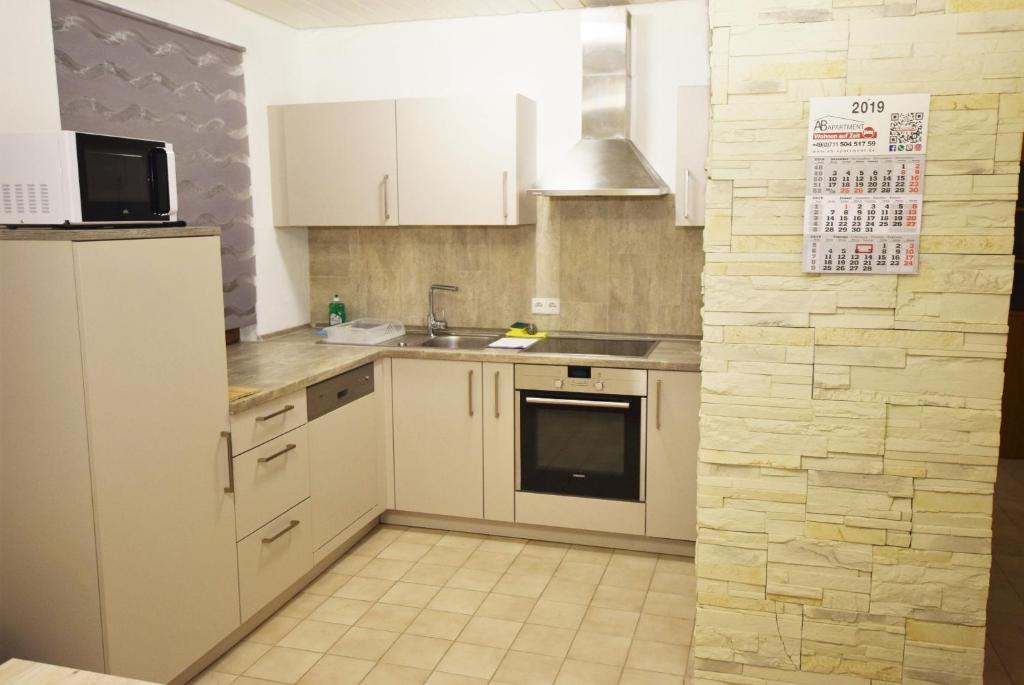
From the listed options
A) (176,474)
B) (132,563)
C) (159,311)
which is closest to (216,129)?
(159,311)

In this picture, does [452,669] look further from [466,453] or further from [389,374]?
[389,374]

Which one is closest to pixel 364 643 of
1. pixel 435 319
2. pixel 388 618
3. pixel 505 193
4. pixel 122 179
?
pixel 388 618

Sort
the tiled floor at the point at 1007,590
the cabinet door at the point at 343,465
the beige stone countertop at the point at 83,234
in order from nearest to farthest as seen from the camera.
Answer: the beige stone countertop at the point at 83,234, the tiled floor at the point at 1007,590, the cabinet door at the point at 343,465

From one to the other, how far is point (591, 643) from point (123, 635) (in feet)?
5.04

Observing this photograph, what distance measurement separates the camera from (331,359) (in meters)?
3.64

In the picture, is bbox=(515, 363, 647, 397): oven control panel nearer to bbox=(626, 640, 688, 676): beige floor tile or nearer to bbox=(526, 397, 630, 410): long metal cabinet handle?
bbox=(526, 397, 630, 410): long metal cabinet handle

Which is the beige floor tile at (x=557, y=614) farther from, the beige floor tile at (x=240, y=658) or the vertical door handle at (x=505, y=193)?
the vertical door handle at (x=505, y=193)

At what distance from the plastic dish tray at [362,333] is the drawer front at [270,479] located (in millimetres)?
908

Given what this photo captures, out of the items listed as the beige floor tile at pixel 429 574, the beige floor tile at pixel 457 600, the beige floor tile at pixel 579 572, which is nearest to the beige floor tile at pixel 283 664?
the beige floor tile at pixel 457 600

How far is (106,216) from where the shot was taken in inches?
93.9

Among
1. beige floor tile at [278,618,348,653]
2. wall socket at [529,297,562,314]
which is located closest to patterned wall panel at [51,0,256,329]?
wall socket at [529,297,562,314]

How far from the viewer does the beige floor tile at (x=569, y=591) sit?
3.35 meters

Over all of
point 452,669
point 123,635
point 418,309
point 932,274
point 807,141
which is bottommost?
point 452,669

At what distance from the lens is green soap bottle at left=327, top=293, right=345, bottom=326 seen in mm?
4477
